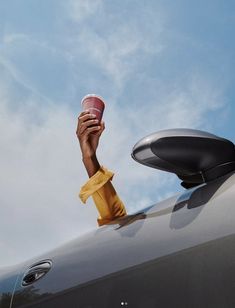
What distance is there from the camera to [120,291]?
1515mm

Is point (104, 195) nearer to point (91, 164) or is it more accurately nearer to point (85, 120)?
point (91, 164)

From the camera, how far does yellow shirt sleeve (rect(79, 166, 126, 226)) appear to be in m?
2.35

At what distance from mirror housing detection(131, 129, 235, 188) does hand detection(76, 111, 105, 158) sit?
2.33 ft

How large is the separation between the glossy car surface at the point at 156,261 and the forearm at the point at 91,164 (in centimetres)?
59

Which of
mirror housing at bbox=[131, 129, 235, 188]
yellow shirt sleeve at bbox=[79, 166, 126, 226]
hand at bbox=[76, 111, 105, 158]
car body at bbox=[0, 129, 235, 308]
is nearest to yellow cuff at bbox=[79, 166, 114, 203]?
yellow shirt sleeve at bbox=[79, 166, 126, 226]

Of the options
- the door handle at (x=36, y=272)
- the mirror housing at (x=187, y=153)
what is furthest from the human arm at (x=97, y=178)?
the mirror housing at (x=187, y=153)

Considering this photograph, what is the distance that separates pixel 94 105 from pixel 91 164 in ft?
0.97

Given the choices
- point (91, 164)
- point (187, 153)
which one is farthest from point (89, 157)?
point (187, 153)

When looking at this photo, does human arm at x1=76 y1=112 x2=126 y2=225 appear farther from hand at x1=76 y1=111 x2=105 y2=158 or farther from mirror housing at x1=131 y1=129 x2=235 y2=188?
mirror housing at x1=131 y1=129 x2=235 y2=188

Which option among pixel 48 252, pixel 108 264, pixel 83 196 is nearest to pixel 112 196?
pixel 83 196

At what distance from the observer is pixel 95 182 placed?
236 cm

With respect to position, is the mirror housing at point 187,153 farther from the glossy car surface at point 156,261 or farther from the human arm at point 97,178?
the human arm at point 97,178

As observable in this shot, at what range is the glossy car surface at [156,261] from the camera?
133 centimetres

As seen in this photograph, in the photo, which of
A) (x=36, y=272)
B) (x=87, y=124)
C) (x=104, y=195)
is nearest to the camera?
(x=36, y=272)
